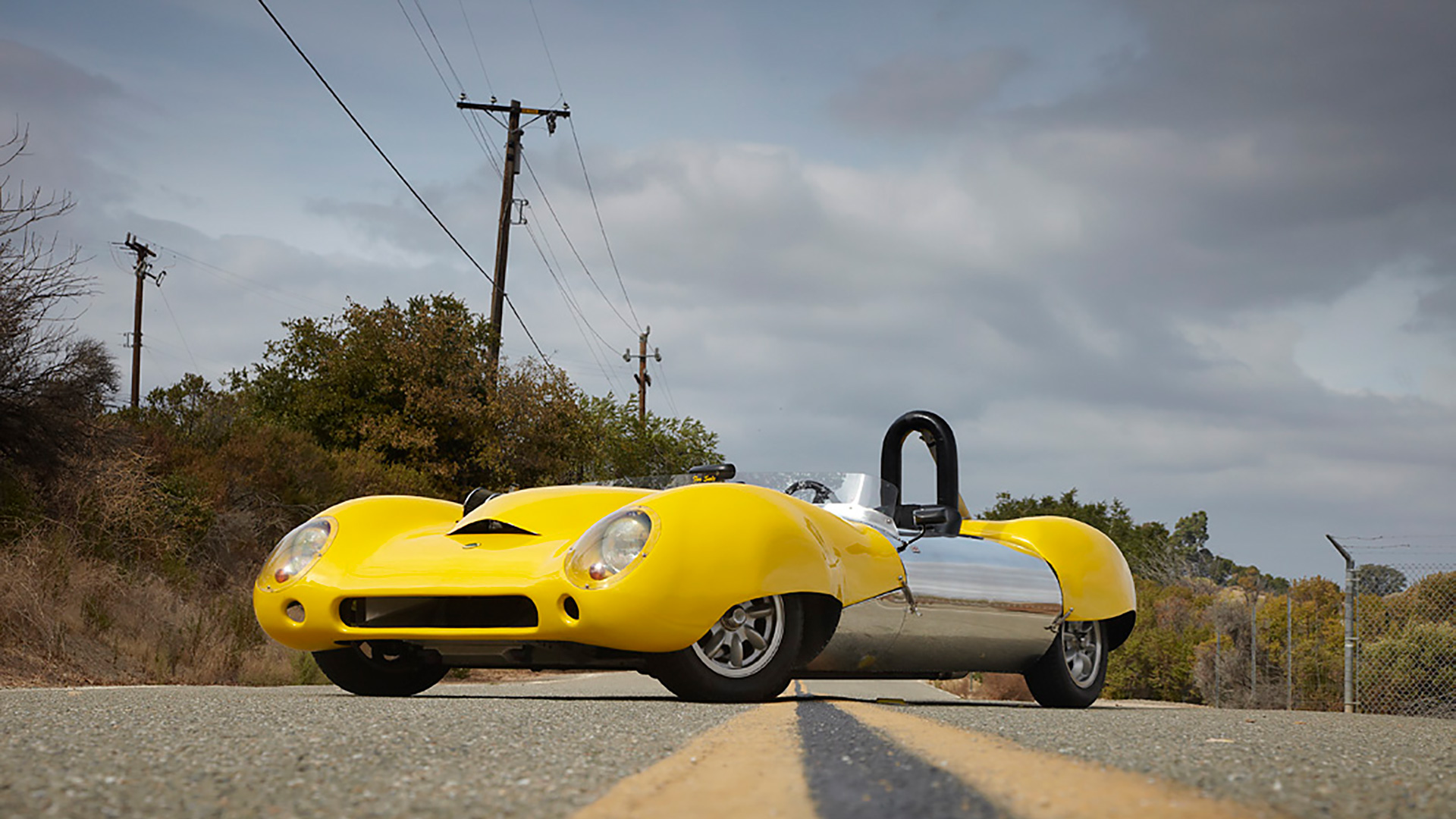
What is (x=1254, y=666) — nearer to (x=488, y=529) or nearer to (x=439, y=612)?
(x=488, y=529)

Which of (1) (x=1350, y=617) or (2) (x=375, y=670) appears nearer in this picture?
(2) (x=375, y=670)

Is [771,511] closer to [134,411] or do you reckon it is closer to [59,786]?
[59,786]

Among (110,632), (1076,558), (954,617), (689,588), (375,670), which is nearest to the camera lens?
(689,588)

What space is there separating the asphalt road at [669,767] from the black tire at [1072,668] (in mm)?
3156

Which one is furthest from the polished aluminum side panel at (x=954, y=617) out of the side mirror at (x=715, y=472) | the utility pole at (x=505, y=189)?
the utility pole at (x=505, y=189)

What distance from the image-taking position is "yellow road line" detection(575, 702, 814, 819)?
6.52 feet

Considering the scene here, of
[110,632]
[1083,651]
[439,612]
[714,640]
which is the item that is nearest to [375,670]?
[439,612]

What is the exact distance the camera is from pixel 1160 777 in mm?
2391

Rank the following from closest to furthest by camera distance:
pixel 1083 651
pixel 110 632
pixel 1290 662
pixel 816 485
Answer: pixel 816 485
pixel 1083 651
pixel 110 632
pixel 1290 662

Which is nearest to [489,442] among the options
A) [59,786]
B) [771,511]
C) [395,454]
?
[395,454]

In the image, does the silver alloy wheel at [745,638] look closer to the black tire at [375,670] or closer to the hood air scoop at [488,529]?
the hood air scoop at [488,529]

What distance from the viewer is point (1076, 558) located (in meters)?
7.42

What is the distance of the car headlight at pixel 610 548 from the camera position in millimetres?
4953

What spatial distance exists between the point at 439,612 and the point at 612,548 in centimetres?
104
